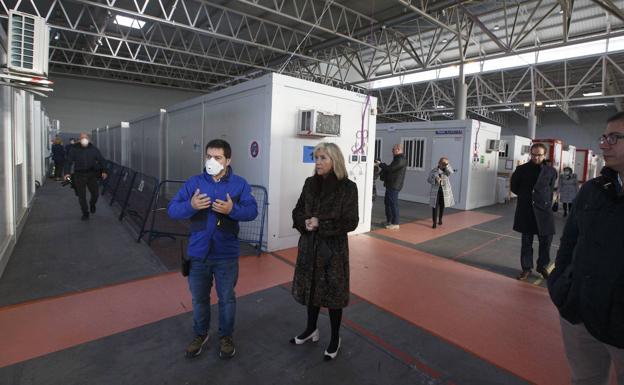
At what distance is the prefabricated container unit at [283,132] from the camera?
203 inches

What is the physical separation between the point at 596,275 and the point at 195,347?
2447mm

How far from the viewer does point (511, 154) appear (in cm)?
1298

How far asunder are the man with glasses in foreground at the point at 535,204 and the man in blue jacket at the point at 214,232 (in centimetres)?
362

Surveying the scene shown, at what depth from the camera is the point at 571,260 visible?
1.74m

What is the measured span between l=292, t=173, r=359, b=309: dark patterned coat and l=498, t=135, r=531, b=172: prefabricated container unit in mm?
11560

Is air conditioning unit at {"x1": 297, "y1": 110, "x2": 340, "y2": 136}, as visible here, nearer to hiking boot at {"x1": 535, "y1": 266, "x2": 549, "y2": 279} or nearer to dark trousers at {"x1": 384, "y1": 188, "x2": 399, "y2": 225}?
dark trousers at {"x1": 384, "y1": 188, "x2": 399, "y2": 225}

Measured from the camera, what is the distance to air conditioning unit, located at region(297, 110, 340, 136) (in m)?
5.13

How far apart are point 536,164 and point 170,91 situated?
23.7 meters

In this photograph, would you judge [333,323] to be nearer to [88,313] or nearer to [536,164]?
[88,313]

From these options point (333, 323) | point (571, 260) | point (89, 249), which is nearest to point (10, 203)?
point (89, 249)

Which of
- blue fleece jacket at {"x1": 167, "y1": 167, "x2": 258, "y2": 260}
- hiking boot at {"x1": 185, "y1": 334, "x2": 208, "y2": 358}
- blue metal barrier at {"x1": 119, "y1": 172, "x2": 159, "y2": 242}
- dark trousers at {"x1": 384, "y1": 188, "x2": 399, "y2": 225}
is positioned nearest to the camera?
blue fleece jacket at {"x1": 167, "y1": 167, "x2": 258, "y2": 260}

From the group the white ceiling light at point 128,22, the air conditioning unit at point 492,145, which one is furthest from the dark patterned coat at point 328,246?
Result: the white ceiling light at point 128,22

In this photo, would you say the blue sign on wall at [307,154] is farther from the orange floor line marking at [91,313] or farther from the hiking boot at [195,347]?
the hiking boot at [195,347]

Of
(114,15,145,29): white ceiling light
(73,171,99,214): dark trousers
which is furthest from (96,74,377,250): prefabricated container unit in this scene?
(114,15,145,29): white ceiling light
